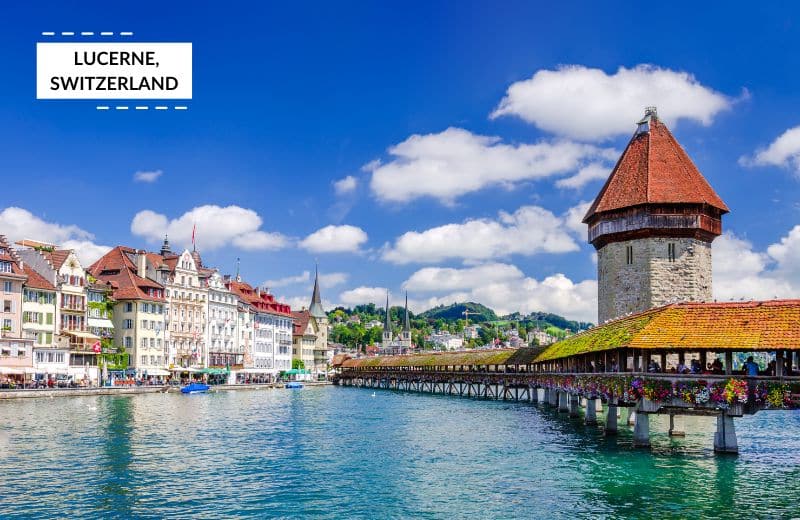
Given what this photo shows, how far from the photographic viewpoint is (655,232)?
2415 inches

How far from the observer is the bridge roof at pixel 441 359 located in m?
89.7

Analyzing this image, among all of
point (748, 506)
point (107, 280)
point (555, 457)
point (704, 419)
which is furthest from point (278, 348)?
point (748, 506)

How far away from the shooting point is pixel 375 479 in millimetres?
28328

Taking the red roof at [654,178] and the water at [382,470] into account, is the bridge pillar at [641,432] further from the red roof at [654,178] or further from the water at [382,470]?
the red roof at [654,178]

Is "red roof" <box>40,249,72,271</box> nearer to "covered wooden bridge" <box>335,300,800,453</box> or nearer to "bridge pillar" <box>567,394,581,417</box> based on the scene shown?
"bridge pillar" <box>567,394,581,417</box>

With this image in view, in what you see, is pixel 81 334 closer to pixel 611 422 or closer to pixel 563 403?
pixel 563 403

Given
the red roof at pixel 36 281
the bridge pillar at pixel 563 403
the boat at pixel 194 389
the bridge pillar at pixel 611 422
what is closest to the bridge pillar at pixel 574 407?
the bridge pillar at pixel 563 403

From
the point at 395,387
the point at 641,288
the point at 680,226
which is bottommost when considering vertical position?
the point at 395,387

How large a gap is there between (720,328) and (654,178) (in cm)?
3564

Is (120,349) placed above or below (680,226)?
below

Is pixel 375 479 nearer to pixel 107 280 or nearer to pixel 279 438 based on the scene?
pixel 279 438

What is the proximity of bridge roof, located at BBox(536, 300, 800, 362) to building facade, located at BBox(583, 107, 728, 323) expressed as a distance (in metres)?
28.7

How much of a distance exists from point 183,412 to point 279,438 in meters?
18.4

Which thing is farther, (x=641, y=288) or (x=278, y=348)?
(x=278, y=348)
